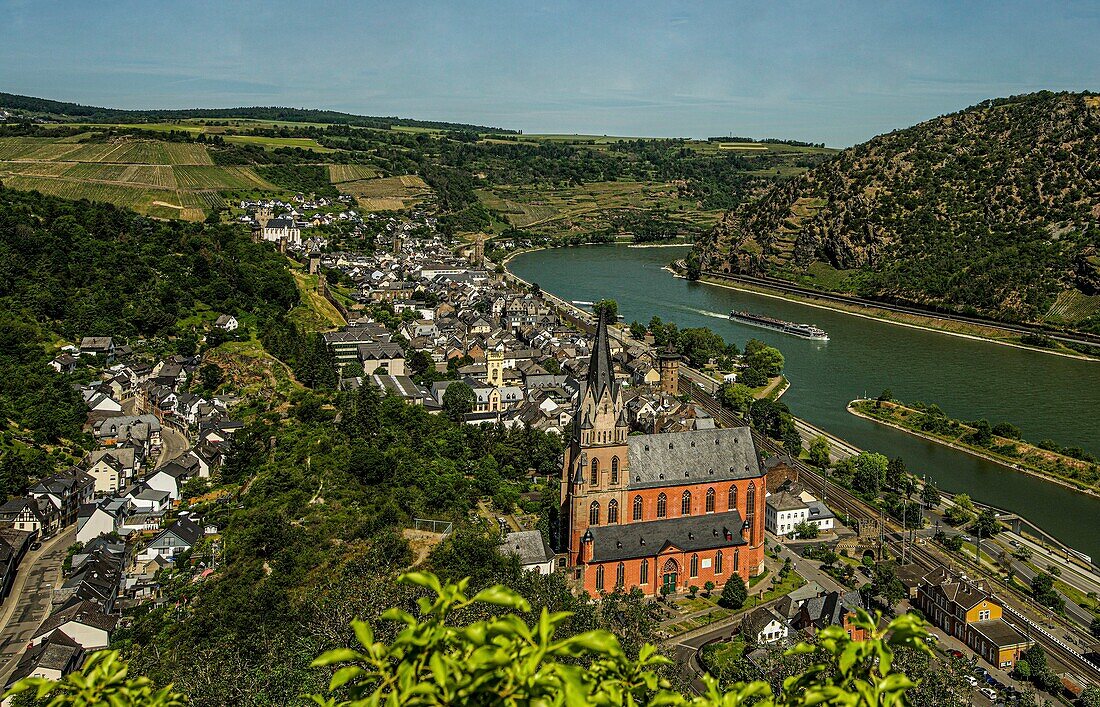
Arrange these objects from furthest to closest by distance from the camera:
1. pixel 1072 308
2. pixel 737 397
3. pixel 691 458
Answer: pixel 1072 308
pixel 737 397
pixel 691 458

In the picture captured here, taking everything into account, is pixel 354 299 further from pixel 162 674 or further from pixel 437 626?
pixel 437 626

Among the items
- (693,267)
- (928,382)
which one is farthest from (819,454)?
(693,267)

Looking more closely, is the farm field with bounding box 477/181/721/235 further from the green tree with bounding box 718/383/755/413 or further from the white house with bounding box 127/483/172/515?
the white house with bounding box 127/483/172/515

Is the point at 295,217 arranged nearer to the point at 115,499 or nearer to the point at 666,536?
the point at 115,499

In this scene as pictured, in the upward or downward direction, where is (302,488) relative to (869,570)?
upward

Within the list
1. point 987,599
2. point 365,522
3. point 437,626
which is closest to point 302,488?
point 365,522
